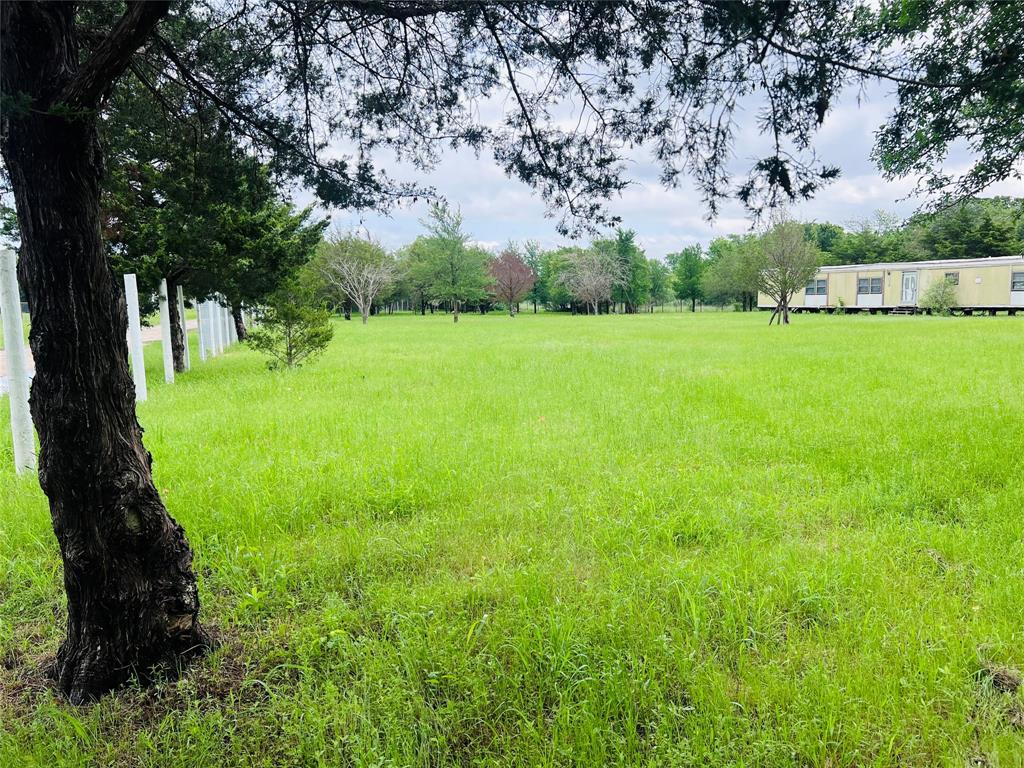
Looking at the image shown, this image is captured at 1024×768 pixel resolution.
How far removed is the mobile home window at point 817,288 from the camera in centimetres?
3993

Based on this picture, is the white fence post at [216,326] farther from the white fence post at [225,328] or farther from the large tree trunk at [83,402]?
the large tree trunk at [83,402]

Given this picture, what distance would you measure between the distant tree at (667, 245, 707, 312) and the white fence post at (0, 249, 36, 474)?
212 ft

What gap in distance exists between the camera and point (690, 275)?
6444cm

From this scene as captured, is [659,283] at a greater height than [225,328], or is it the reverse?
[659,283]

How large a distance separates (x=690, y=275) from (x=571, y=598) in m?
66.3

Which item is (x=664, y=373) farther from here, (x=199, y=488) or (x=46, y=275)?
(x=46, y=275)

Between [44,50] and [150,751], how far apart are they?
222 cm

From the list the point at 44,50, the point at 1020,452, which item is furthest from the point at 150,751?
the point at 1020,452

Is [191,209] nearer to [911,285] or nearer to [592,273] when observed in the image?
[911,285]

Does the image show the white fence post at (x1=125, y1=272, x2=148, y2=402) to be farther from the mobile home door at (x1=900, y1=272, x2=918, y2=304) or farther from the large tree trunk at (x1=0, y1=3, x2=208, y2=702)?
the mobile home door at (x1=900, y1=272, x2=918, y2=304)

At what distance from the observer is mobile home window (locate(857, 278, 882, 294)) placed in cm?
3600

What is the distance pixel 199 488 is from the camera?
158 inches

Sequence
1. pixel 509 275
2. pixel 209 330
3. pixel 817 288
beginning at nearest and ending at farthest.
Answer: pixel 209 330 → pixel 817 288 → pixel 509 275

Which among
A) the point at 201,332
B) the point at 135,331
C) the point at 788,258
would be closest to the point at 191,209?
the point at 135,331
